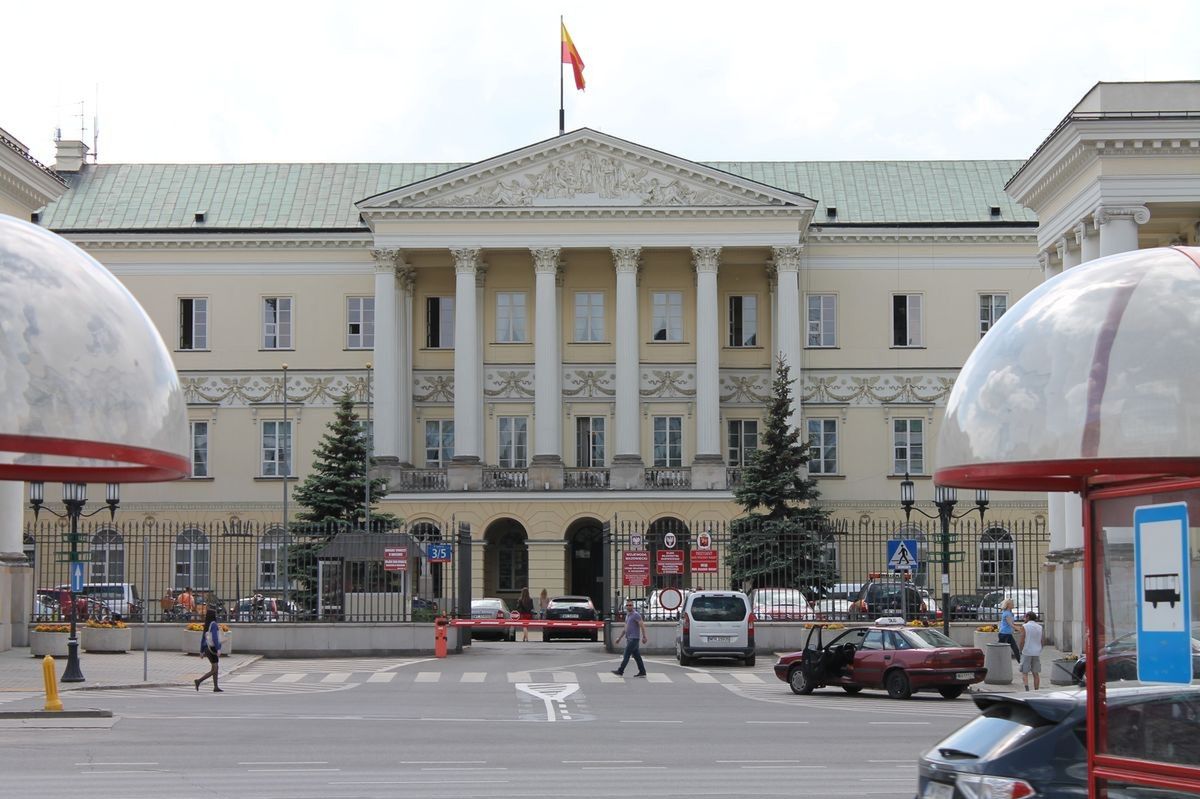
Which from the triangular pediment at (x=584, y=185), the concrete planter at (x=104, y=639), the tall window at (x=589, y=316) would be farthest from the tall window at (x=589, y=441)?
the concrete planter at (x=104, y=639)

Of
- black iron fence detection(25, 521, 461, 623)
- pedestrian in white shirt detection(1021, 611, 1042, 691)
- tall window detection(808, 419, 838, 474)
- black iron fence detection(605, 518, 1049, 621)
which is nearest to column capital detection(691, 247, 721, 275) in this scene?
tall window detection(808, 419, 838, 474)

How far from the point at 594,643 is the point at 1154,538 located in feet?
146

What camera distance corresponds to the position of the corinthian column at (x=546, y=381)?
6862 cm

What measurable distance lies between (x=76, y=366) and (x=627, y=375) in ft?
212

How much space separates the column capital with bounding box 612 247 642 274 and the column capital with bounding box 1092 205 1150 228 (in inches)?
1137

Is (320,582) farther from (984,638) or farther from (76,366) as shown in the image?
(76,366)

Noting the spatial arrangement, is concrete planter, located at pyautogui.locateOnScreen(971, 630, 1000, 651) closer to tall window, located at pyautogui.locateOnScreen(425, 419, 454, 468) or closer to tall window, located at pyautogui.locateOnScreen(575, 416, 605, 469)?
tall window, located at pyautogui.locateOnScreen(575, 416, 605, 469)

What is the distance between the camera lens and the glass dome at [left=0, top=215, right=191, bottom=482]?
504 cm

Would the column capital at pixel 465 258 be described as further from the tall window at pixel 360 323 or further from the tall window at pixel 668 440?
the tall window at pixel 668 440

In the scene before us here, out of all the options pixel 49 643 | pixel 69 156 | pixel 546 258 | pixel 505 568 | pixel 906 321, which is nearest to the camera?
pixel 49 643

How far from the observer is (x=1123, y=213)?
42.2 meters

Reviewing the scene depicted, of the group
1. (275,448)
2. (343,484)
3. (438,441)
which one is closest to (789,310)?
(438,441)

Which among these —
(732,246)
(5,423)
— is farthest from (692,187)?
(5,423)

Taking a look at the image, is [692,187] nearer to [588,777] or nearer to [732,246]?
[732,246]
